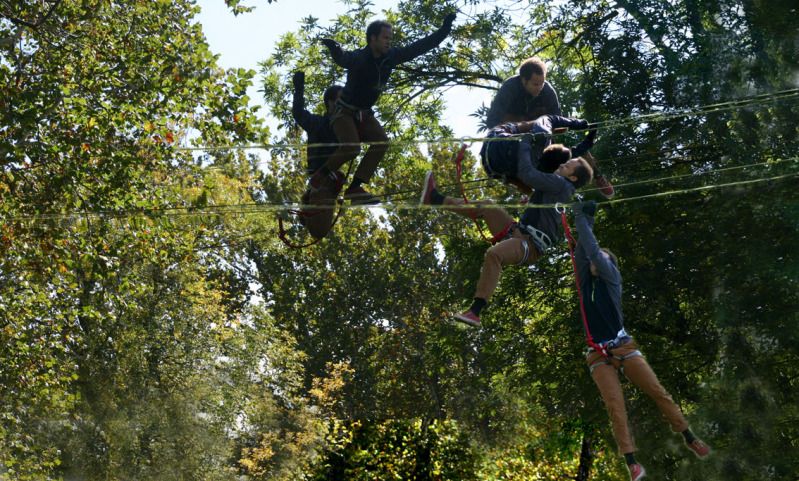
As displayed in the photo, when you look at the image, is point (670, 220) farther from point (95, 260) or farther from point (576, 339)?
point (95, 260)

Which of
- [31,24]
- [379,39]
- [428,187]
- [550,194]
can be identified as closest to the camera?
[550,194]

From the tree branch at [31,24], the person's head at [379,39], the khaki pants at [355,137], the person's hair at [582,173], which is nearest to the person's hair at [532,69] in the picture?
the person's hair at [582,173]

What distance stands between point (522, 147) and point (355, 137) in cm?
199

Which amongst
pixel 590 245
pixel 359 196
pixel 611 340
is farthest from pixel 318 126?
pixel 611 340

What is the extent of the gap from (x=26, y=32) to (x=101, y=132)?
2.07m

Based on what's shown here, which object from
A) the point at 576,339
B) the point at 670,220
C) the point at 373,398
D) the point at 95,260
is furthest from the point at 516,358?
the point at 373,398

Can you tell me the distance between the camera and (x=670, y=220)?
48.8 feet

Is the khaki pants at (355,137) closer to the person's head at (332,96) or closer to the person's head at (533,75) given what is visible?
the person's head at (332,96)

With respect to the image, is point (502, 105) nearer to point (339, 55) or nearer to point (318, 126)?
point (339, 55)

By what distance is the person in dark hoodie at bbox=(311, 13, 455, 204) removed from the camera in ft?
28.2

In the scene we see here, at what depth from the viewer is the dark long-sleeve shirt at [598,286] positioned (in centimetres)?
694

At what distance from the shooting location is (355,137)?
8.95m

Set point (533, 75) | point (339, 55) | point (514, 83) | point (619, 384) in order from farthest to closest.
Result: 1. point (339, 55)
2. point (514, 83)
3. point (533, 75)
4. point (619, 384)

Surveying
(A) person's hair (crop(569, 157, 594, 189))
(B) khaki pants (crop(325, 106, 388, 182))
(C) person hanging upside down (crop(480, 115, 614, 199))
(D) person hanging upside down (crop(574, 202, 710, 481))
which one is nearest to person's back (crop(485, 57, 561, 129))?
(C) person hanging upside down (crop(480, 115, 614, 199))
